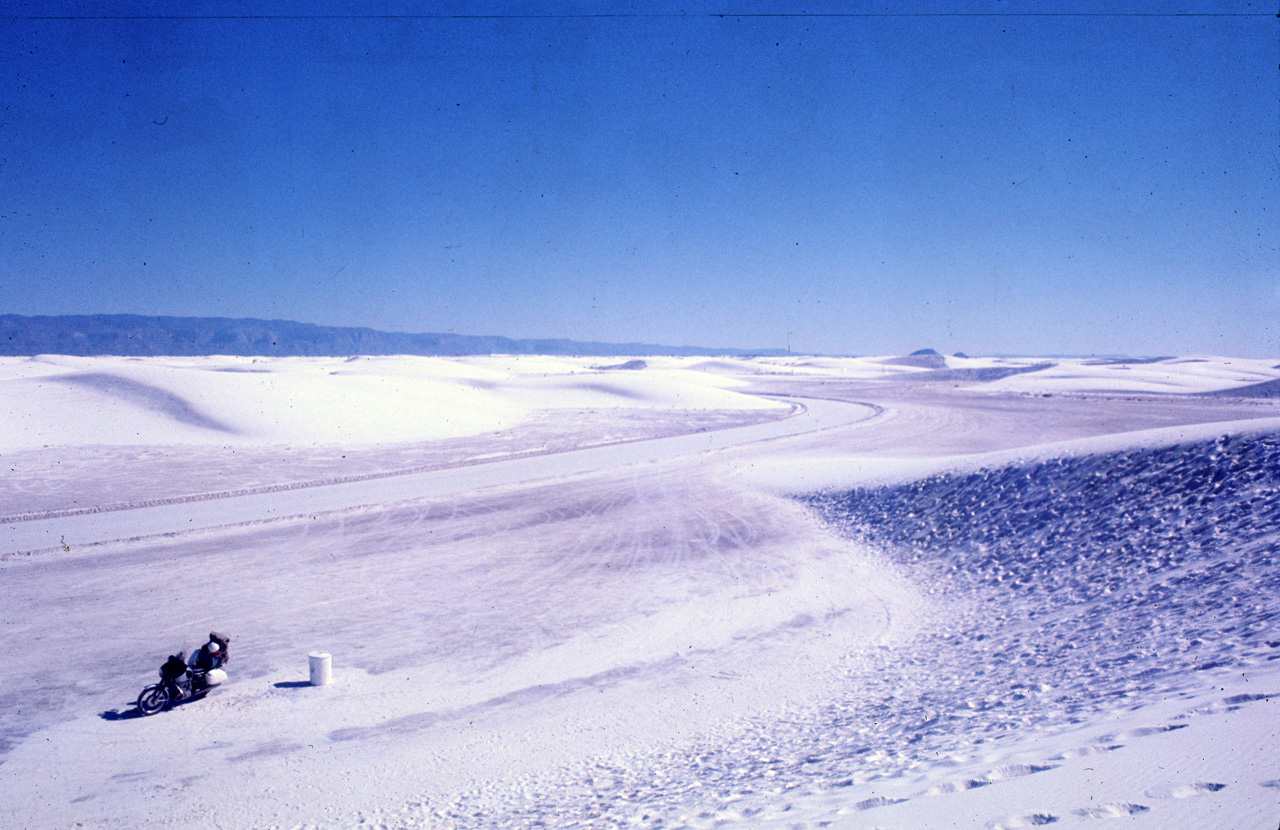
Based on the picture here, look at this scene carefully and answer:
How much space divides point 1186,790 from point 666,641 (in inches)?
238

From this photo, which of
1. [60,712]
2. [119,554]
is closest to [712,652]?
[60,712]

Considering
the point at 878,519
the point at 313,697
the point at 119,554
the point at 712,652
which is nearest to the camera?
the point at 313,697

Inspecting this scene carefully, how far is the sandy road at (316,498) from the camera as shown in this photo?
47.0ft

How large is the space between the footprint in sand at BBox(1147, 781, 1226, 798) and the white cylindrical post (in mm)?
7243

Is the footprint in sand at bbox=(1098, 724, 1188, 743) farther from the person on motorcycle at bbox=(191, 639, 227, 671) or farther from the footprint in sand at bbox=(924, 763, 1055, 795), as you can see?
the person on motorcycle at bbox=(191, 639, 227, 671)

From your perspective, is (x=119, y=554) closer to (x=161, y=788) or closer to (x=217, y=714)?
(x=217, y=714)

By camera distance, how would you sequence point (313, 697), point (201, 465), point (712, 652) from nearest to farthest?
point (313, 697) → point (712, 652) → point (201, 465)

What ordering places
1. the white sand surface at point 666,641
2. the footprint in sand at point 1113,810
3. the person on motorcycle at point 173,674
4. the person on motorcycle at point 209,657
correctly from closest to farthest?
the footprint in sand at point 1113,810, the white sand surface at point 666,641, the person on motorcycle at point 173,674, the person on motorcycle at point 209,657

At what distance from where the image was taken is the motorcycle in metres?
7.21

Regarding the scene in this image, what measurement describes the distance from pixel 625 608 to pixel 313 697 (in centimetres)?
429

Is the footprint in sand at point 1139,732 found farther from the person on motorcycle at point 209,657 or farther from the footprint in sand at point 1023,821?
the person on motorcycle at point 209,657

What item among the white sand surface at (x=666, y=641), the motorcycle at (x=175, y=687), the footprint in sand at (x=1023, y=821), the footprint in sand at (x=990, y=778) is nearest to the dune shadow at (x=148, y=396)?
the white sand surface at (x=666, y=641)

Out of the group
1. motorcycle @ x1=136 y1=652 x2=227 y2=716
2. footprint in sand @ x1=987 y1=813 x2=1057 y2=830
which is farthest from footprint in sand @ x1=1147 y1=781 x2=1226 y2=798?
motorcycle @ x1=136 y1=652 x2=227 y2=716

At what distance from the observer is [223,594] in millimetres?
10812
